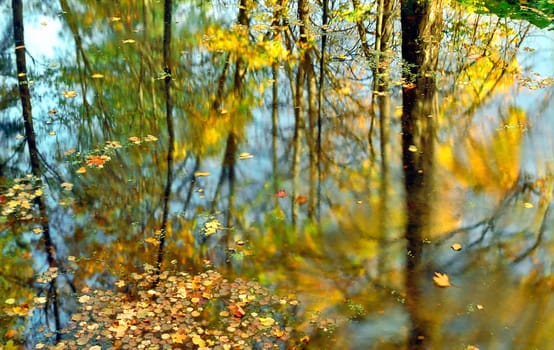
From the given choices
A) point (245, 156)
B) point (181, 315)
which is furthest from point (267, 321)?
point (245, 156)

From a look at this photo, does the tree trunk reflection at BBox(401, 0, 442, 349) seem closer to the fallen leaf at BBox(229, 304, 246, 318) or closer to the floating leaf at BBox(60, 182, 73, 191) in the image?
the fallen leaf at BBox(229, 304, 246, 318)

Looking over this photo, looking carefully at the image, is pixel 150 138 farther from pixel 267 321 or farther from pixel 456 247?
pixel 456 247

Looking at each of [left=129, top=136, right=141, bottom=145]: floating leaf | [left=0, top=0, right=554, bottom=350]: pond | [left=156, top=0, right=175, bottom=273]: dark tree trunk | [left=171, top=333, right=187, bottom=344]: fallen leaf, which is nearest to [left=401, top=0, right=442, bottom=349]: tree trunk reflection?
[left=0, top=0, right=554, bottom=350]: pond

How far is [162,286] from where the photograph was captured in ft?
14.6

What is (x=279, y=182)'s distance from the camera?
19.9 ft

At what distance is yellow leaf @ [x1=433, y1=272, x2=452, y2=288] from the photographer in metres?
4.52

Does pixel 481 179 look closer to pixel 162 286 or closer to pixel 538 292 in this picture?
pixel 538 292

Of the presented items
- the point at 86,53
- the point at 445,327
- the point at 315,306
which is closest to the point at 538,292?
the point at 445,327

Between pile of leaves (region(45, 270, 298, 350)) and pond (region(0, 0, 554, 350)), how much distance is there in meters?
A: 0.02

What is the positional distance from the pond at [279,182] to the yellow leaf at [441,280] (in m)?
0.02

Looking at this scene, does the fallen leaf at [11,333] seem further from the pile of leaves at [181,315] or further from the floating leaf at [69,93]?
the floating leaf at [69,93]

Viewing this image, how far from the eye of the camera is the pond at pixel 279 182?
13.7ft

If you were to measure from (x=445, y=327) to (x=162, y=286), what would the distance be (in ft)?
7.12

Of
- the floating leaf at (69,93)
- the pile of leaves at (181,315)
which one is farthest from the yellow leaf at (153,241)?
the floating leaf at (69,93)
